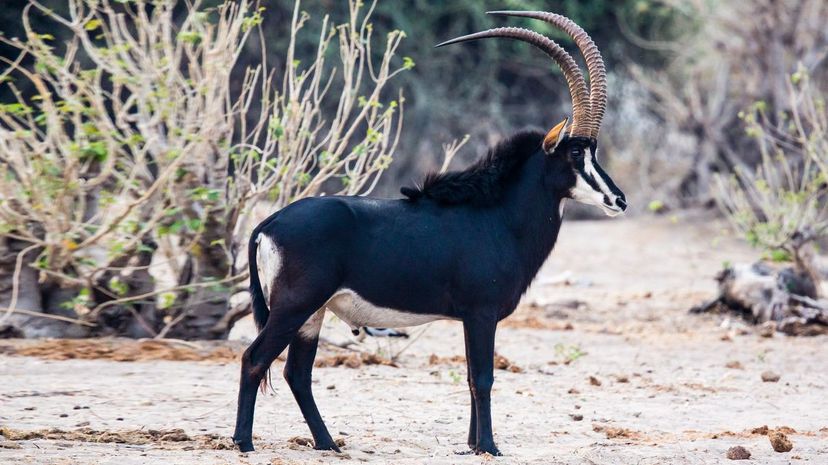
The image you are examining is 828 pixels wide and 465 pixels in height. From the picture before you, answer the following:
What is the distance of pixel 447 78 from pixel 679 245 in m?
6.63

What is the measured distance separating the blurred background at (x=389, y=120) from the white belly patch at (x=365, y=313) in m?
2.17

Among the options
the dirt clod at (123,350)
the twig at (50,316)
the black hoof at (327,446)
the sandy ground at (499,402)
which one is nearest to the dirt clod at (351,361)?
the sandy ground at (499,402)

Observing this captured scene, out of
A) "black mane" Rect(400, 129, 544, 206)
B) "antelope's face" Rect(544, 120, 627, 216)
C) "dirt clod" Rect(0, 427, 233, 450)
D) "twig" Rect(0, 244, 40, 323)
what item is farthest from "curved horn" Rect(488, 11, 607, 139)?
"twig" Rect(0, 244, 40, 323)

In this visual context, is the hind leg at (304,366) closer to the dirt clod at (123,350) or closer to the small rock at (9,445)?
the small rock at (9,445)

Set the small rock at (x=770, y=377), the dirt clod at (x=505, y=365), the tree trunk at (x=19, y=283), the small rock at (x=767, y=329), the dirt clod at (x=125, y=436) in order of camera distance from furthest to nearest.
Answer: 1. the small rock at (x=767, y=329)
2. the dirt clod at (x=505, y=365)
3. the small rock at (x=770, y=377)
4. the tree trunk at (x=19, y=283)
5. the dirt clod at (x=125, y=436)

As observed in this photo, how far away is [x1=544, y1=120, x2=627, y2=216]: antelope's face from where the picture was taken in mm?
6180

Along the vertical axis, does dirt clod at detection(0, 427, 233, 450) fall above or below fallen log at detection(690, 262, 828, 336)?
above

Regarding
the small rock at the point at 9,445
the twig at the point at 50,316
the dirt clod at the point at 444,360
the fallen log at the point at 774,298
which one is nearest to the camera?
the small rock at the point at 9,445

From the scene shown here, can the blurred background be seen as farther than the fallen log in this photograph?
No

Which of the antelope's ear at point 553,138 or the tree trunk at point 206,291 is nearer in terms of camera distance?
the antelope's ear at point 553,138

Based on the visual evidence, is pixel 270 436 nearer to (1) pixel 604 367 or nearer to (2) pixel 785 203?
(1) pixel 604 367

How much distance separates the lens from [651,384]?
28.0ft

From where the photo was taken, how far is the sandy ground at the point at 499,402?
590 centimetres

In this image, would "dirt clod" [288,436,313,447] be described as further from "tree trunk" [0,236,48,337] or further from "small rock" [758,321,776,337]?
"small rock" [758,321,776,337]
